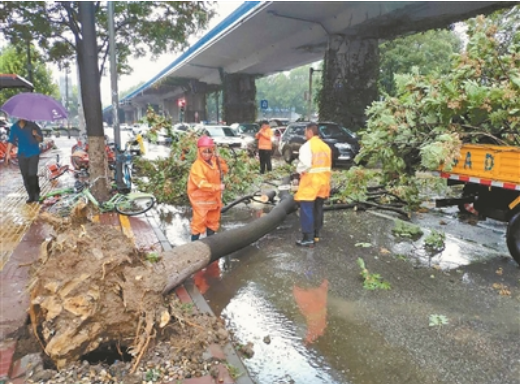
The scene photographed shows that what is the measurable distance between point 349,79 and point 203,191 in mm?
16282

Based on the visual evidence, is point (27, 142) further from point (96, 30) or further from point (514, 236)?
point (514, 236)

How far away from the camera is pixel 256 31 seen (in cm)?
2197

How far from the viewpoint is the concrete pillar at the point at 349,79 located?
1970 centimetres

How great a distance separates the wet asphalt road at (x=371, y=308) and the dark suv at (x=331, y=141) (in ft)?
27.6

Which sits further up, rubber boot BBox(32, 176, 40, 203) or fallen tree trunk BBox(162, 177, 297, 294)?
rubber boot BBox(32, 176, 40, 203)

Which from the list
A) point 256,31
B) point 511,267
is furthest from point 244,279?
point 256,31

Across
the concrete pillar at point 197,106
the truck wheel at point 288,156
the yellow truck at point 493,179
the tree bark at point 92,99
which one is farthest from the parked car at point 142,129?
the concrete pillar at point 197,106

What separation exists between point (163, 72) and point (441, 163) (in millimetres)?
39345

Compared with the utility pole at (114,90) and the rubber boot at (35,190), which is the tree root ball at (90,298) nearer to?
the rubber boot at (35,190)

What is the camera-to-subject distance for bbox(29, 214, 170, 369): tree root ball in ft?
10.1

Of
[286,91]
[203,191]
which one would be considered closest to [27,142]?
[203,191]

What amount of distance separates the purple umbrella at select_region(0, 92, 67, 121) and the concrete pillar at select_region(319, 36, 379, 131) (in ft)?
47.7

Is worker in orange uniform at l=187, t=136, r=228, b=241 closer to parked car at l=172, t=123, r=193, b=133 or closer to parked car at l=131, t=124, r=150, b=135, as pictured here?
parked car at l=131, t=124, r=150, b=135

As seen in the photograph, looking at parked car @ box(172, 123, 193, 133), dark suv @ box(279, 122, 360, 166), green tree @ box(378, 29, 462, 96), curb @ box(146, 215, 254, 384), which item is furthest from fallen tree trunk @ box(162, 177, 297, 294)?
green tree @ box(378, 29, 462, 96)
